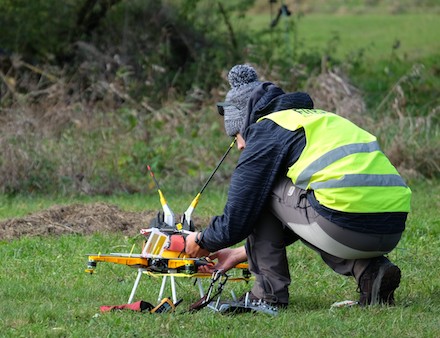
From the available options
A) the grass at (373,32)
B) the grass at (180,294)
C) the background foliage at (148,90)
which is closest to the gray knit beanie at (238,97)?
the grass at (180,294)

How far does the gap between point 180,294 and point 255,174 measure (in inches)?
46.4

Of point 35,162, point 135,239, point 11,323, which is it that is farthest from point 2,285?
point 35,162

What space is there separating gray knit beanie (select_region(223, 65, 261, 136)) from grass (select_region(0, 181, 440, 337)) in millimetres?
1151

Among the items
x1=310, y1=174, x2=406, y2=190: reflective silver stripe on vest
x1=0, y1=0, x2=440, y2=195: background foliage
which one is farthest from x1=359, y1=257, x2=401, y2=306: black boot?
x1=0, y1=0, x2=440, y2=195: background foliage

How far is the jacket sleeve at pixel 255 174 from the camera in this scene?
6.03 metres

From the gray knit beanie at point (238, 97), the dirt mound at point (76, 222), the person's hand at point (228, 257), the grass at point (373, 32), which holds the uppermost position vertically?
the gray knit beanie at point (238, 97)

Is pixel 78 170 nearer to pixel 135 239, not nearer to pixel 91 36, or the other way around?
pixel 135 239

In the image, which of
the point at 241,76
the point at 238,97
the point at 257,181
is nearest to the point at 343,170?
the point at 257,181

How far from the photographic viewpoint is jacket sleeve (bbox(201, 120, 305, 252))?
603cm

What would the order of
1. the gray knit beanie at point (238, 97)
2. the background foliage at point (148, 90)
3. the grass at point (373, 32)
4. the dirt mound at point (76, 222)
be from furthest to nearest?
the grass at point (373, 32) → the background foliage at point (148, 90) → the dirt mound at point (76, 222) → the gray knit beanie at point (238, 97)

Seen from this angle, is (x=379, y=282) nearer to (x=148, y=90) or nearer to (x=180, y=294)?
(x=180, y=294)

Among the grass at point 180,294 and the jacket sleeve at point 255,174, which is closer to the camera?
the grass at point 180,294

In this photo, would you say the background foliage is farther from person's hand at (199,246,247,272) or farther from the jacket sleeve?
the jacket sleeve

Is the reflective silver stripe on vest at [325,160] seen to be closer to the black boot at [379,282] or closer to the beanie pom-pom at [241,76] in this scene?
the black boot at [379,282]
